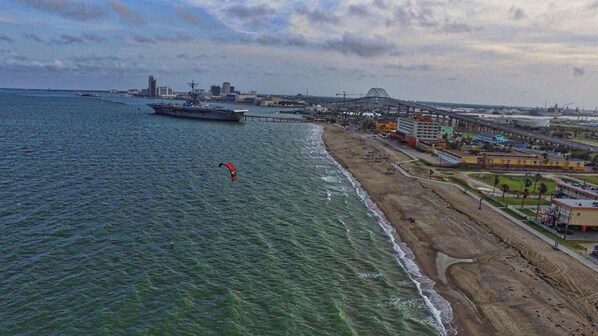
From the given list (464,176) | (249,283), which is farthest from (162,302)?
(464,176)

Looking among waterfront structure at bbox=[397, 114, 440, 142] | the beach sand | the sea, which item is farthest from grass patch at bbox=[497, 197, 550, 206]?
waterfront structure at bbox=[397, 114, 440, 142]

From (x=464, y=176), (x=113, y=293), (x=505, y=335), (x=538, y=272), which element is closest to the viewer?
(x=505, y=335)

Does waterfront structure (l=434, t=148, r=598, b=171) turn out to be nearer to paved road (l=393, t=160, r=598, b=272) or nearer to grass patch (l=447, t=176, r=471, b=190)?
grass patch (l=447, t=176, r=471, b=190)

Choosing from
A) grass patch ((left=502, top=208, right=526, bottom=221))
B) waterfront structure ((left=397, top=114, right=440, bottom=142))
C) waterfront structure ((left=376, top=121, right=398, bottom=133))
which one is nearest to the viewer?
grass patch ((left=502, top=208, right=526, bottom=221))

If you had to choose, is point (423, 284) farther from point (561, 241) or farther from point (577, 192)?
point (577, 192)

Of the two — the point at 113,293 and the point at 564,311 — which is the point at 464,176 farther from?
the point at 113,293

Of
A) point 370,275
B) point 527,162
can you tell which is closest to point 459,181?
point 527,162
